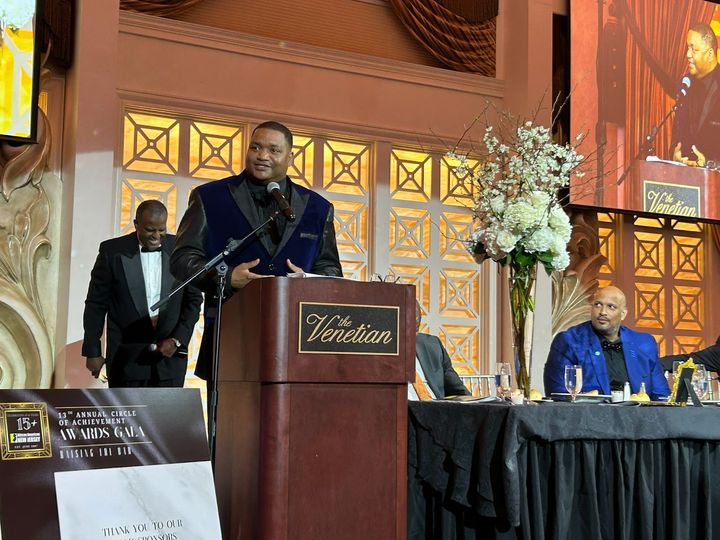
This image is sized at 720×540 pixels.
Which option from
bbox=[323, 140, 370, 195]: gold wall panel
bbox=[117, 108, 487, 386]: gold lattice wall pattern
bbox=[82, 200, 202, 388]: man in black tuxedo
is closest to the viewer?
bbox=[82, 200, 202, 388]: man in black tuxedo

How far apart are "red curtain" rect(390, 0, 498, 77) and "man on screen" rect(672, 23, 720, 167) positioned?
1.60 meters

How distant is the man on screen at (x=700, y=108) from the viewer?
7.46 meters

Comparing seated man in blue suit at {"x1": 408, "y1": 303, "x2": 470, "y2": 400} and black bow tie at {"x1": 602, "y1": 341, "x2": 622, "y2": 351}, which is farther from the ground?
black bow tie at {"x1": 602, "y1": 341, "x2": 622, "y2": 351}

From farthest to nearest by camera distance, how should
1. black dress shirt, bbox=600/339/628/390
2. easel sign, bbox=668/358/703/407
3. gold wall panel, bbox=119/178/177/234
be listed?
gold wall panel, bbox=119/178/177/234, black dress shirt, bbox=600/339/628/390, easel sign, bbox=668/358/703/407

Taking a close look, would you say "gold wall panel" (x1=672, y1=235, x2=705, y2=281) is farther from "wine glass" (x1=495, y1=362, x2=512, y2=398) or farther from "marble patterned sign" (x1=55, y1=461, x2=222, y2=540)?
"marble patterned sign" (x1=55, y1=461, x2=222, y2=540)

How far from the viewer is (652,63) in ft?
24.3

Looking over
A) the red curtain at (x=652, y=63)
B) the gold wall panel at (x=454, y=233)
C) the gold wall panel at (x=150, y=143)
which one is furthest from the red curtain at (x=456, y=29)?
the gold wall panel at (x=150, y=143)

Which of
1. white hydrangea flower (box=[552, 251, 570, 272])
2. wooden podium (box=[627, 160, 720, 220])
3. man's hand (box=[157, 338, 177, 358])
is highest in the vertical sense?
wooden podium (box=[627, 160, 720, 220])

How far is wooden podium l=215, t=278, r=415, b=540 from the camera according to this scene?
2.19 meters

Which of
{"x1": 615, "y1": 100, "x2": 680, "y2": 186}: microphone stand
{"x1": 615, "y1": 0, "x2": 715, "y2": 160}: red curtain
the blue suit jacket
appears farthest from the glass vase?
{"x1": 615, "y1": 0, "x2": 715, "y2": 160}: red curtain

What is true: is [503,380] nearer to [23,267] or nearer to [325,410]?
[325,410]

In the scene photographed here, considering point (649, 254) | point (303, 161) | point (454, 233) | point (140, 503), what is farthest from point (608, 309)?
point (649, 254)

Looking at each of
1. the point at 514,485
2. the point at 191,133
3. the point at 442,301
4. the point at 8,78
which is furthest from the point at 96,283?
the point at 442,301

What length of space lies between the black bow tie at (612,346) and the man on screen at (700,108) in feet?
10.6
